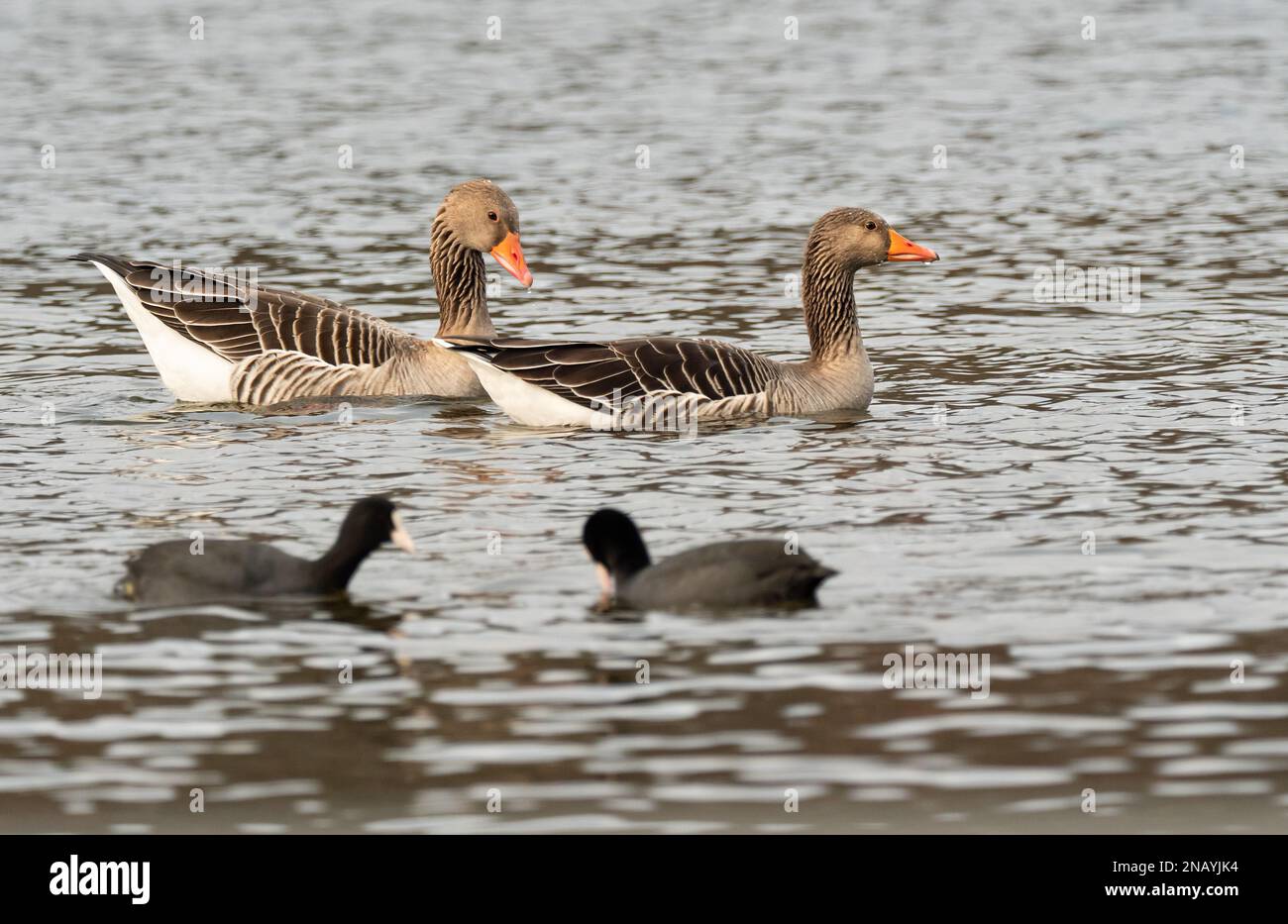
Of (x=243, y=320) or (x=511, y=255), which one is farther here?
(x=511, y=255)

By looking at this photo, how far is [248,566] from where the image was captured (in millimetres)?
11812

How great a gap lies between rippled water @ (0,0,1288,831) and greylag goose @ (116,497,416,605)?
0.15m

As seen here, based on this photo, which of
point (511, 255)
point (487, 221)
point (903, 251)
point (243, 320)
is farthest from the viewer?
point (487, 221)

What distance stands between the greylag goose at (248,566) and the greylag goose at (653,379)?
16.7 feet

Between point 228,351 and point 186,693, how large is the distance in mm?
8656

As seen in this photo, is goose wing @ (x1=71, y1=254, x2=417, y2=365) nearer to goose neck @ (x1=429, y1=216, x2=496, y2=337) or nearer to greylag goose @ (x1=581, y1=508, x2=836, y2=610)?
goose neck @ (x1=429, y1=216, x2=496, y2=337)

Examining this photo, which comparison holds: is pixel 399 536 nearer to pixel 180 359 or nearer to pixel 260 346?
pixel 260 346

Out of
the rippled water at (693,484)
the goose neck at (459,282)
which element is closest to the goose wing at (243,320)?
the goose neck at (459,282)

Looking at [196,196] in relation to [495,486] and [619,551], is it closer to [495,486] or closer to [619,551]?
[495,486]

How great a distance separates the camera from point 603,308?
22594mm

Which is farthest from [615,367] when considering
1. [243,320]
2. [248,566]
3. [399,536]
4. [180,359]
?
[248,566]

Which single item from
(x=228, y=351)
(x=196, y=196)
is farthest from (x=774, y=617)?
(x=196, y=196)

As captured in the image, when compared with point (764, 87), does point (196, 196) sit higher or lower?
lower

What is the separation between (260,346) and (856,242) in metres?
5.34
